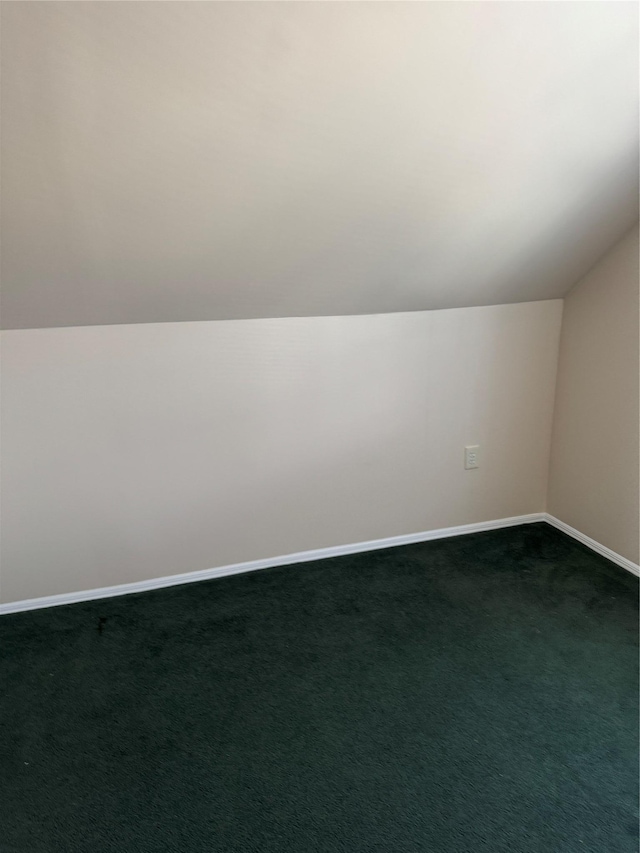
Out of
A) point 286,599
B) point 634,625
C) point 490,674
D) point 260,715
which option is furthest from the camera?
point 286,599

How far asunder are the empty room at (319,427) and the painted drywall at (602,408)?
2 centimetres

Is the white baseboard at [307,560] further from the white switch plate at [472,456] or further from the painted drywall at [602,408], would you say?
the white switch plate at [472,456]

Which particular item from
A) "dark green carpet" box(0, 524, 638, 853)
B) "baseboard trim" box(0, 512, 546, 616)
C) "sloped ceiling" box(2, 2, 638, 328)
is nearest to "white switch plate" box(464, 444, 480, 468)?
"baseboard trim" box(0, 512, 546, 616)

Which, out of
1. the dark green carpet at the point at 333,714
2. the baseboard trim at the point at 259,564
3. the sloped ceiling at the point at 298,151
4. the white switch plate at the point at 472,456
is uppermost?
the sloped ceiling at the point at 298,151

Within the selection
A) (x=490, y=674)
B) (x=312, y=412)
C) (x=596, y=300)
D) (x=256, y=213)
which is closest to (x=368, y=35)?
(x=256, y=213)

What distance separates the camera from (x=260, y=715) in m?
1.95

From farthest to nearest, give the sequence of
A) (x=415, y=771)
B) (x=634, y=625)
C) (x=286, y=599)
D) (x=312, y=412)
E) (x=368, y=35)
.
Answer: (x=312, y=412), (x=286, y=599), (x=634, y=625), (x=415, y=771), (x=368, y=35)

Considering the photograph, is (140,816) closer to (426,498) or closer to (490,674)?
(490,674)

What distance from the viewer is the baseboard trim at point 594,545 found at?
270 centimetres

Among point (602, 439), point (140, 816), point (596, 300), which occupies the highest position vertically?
point (596, 300)

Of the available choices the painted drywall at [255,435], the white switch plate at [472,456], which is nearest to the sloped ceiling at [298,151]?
the painted drywall at [255,435]

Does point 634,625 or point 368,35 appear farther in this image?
point 634,625

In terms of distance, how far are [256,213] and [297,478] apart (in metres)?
1.18

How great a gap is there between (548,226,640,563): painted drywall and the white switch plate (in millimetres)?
402
